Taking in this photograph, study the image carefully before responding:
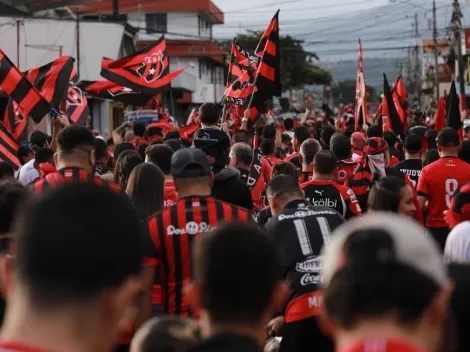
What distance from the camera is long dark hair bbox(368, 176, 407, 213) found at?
667cm

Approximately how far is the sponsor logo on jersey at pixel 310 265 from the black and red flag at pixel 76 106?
12813mm

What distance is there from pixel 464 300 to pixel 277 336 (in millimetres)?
3549

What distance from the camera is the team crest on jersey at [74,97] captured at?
19.3 meters

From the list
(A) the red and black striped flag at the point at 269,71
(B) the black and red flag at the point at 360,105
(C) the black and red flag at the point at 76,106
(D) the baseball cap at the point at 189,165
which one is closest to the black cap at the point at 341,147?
(A) the red and black striped flag at the point at 269,71

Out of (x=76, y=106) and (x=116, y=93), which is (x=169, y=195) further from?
(x=116, y=93)

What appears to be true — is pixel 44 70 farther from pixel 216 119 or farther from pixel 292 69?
pixel 292 69

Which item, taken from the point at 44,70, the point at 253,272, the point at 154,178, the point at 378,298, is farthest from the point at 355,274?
the point at 44,70

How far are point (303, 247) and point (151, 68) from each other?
1236cm

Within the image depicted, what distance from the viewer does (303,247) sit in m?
6.78

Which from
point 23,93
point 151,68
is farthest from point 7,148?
point 151,68

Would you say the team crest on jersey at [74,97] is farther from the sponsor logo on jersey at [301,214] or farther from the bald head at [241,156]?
the sponsor logo on jersey at [301,214]

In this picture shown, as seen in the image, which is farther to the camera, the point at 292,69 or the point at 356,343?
the point at 292,69

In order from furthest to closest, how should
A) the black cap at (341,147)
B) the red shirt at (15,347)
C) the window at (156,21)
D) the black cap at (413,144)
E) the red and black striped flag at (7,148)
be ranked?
the window at (156,21), the red and black striped flag at (7,148), the black cap at (413,144), the black cap at (341,147), the red shirt at (15,347)

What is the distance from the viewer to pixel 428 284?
2834mm
